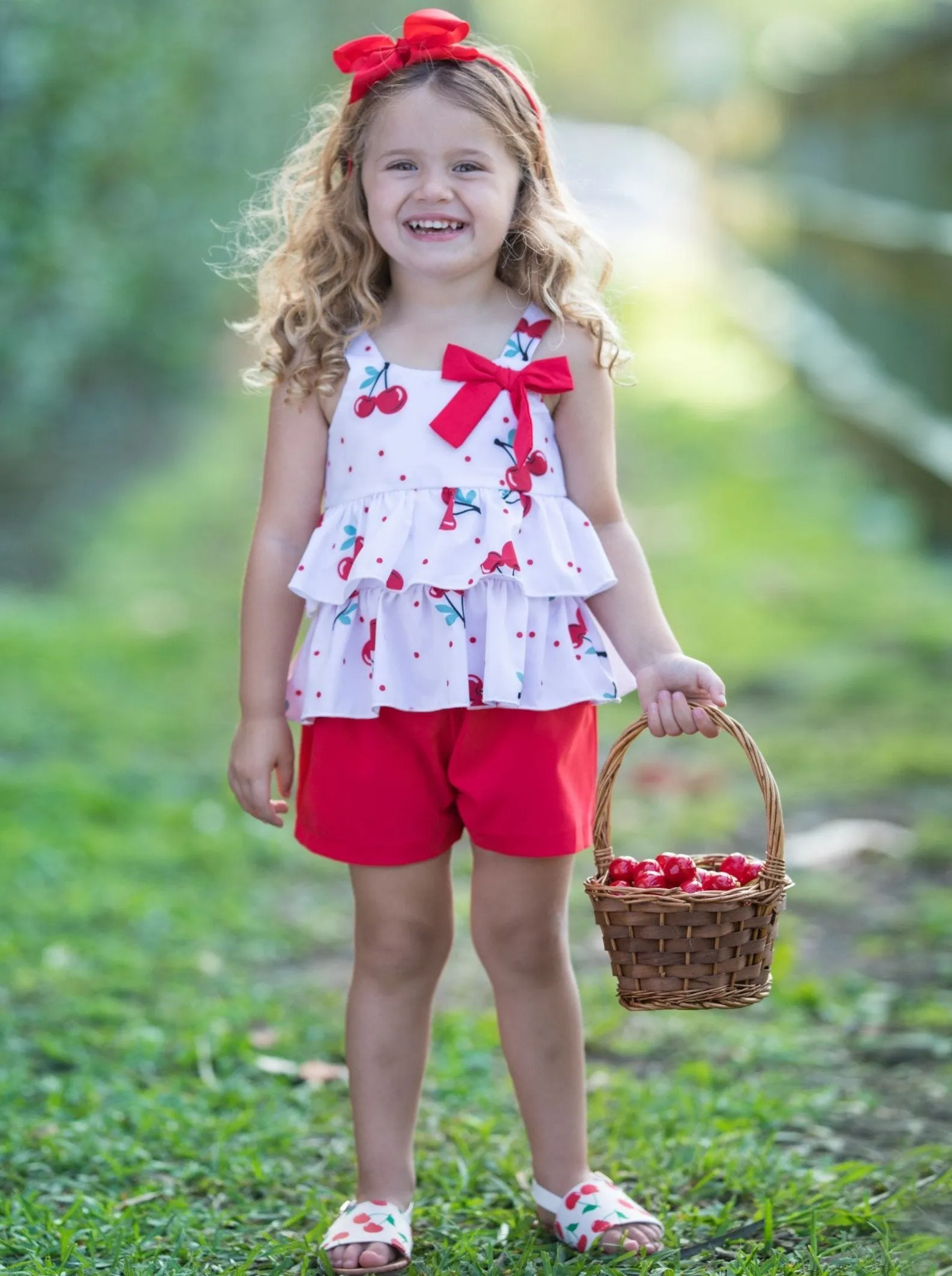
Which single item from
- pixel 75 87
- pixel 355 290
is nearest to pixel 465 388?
pixel 355 290

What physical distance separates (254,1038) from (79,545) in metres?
4.33

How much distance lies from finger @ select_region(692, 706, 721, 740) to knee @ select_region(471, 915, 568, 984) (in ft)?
1.21

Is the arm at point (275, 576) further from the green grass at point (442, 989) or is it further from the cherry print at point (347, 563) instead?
the green grass at point (442, 989)

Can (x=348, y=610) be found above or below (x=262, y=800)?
above

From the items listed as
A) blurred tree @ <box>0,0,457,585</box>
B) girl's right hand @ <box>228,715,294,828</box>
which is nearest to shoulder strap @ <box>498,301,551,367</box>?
girl's right hand @ <box>228,715,294,828</box>

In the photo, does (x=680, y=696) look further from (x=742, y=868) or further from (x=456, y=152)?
(x=456, y=152)

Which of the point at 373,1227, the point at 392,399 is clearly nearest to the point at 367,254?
the point at 392,399

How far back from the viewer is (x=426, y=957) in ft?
8.36

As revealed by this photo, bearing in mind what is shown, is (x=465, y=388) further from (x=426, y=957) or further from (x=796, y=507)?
(x=796, y=507)

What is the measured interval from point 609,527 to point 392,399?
378mm

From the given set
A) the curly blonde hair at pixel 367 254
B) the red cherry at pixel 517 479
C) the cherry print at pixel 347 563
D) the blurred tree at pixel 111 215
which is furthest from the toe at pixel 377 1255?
the blurred tree at pixel 111 215

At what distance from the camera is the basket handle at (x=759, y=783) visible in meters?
2.27

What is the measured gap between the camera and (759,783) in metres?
2.33

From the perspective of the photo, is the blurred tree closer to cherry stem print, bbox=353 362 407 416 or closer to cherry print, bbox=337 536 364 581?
cherry stem print, bbox=353 362 407 416
